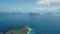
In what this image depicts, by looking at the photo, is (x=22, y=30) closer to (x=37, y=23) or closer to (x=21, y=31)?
(x=21, y=31)

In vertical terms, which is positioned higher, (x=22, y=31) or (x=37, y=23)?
(x=37, y=23)

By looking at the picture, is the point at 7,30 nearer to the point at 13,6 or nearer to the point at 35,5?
the point at 13,6

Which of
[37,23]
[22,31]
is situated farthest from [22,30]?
[37,23]

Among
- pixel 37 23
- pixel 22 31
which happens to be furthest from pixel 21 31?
pixel 37 23

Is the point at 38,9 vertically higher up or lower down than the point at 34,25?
higher up

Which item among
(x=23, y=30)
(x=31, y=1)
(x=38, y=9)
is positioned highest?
(x=31, y=1)

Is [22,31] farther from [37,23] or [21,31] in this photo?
[37,23]

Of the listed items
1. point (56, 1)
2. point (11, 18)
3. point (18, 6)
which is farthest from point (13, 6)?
point (56, 1)
